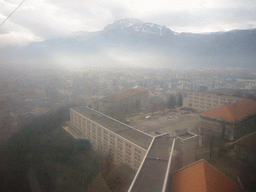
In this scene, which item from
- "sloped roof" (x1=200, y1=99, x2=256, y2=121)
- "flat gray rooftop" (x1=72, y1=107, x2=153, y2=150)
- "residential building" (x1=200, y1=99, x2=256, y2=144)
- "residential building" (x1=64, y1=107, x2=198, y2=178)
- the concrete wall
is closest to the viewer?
"residential building" (x1=64, y1=107, x2=198, y2=178)

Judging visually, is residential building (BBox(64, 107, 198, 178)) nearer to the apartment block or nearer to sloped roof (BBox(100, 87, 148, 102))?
the apartment block

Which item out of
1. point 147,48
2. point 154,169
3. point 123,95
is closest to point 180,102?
point 123,95

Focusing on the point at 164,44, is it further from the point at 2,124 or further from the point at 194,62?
the point at 2,124

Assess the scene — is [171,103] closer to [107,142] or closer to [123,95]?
[123,95]

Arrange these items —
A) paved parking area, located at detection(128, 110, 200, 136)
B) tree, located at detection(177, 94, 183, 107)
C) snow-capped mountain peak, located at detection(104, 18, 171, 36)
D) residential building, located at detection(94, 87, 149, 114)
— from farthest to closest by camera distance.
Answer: snow-capped mountain peak, located at detection(104, 18, 171, 36), tree, located at detection(177, 94, 183, 107), residential building, located at detection(94, 87, 149, 114), paved parking area, located at detection(128, 110, 200, 136)

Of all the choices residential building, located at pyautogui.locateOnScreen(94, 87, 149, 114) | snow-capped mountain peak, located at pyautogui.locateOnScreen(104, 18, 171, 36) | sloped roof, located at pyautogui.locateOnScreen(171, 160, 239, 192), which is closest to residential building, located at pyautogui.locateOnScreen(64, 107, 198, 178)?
sloped roof, located at pyautogui.locateOnScreen(171, 160, 239, 192)

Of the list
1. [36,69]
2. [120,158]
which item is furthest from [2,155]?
[36,69]

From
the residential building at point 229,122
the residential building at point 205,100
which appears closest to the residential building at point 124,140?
the residential building at point 229,122
